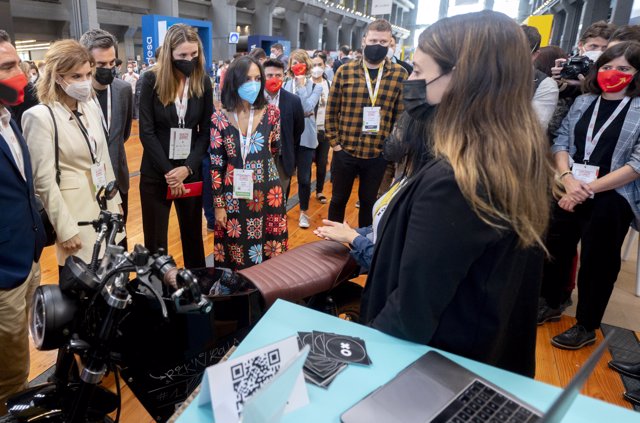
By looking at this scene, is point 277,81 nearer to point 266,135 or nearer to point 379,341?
point 266,135

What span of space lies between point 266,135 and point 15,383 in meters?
1.66

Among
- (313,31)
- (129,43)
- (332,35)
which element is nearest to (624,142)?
(129,43)

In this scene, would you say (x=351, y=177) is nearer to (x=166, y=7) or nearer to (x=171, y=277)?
(x=171, y=277)

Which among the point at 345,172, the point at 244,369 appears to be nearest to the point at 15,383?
the point at 244,369

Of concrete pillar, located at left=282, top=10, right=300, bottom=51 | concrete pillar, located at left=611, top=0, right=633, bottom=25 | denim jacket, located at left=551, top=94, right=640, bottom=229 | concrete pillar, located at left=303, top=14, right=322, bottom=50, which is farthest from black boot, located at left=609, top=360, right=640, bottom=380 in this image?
concrete pillar, located at left=303, top=14, right=322, bottom=50

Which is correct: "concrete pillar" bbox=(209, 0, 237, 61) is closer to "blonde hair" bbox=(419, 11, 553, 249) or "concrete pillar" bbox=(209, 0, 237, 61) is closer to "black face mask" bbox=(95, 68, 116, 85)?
"black face mask" bbox=(95, 68, 116, 85)

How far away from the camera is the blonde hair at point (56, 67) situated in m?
1.92

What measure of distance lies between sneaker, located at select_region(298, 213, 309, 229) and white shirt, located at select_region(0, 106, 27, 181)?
2879mm

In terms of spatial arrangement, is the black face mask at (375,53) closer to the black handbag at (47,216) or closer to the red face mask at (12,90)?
the black handbag at (47,216)

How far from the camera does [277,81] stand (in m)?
A: 3.50

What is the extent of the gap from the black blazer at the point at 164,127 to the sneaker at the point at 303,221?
1.71 m

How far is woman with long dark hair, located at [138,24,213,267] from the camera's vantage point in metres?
2.48

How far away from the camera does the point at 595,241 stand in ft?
7.95

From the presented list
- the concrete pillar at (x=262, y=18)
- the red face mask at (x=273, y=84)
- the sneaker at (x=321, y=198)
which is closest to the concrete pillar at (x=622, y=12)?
the sneaker at (x=321, y=198)
